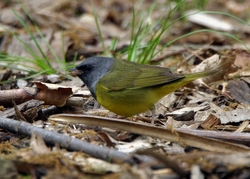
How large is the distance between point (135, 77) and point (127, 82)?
0.12 metres

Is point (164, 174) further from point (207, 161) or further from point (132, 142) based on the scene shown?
point (132, 142)

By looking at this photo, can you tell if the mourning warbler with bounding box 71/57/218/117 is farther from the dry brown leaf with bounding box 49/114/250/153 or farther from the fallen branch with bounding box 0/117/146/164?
the fallen branch with bounding box 0/117/146/164

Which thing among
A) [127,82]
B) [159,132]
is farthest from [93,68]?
[159,132]

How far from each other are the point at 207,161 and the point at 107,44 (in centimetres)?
548

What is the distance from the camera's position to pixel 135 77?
5.70m

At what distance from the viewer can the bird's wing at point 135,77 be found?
5.46 metres

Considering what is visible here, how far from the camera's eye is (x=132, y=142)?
15.2 feet

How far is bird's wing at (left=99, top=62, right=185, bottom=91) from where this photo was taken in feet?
17.9

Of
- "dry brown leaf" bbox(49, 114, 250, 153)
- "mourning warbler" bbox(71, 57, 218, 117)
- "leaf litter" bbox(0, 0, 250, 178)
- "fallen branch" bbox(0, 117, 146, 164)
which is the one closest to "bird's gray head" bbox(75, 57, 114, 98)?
"mourning warbler" bbox(71, 57, 218, 117)

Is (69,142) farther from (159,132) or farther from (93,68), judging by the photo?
(93,68)

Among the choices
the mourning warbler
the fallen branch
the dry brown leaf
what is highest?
the mourning warbler

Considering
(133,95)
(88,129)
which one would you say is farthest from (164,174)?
(133,95)

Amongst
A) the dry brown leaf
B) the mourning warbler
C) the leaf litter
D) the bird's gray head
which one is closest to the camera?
the leaf litter

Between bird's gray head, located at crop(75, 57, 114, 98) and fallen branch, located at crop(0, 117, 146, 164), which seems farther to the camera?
bird's gray head, located at crop(75, 57, 114, 98)
